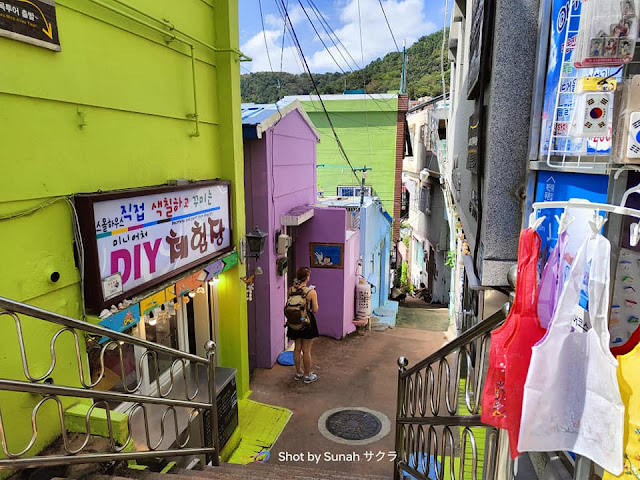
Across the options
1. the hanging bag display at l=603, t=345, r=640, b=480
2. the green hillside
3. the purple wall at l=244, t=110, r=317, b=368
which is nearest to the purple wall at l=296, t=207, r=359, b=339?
the purple wall at l=244, t=110, r=317, b=368

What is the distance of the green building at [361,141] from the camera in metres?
19.1

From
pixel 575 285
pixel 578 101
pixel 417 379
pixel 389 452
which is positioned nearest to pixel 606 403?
pixel 575 285

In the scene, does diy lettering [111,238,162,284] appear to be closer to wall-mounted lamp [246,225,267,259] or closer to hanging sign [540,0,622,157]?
wall-mounted lamp [246,225,267,259]

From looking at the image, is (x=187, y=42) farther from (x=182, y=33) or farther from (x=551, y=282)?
(x=551, y=282)

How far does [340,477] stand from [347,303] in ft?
19.6

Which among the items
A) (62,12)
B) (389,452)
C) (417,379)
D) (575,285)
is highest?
(62,12)

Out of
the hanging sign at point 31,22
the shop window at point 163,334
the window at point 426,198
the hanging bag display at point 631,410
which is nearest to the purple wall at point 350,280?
the shop window at point 163,334

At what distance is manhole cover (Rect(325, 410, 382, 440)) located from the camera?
6148 millimetres

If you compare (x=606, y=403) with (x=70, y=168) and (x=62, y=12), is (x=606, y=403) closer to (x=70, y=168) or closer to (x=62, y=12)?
(x=70, y=168)

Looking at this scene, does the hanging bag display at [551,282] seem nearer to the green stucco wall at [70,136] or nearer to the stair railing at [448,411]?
the stair railing at [448,411]

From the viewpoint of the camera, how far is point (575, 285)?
1.63 metres

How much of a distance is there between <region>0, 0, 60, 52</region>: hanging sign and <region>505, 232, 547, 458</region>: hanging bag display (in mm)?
3663

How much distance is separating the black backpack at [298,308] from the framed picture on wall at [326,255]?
2886mm

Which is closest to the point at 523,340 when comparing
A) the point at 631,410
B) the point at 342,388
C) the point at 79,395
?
the point at 631,410
